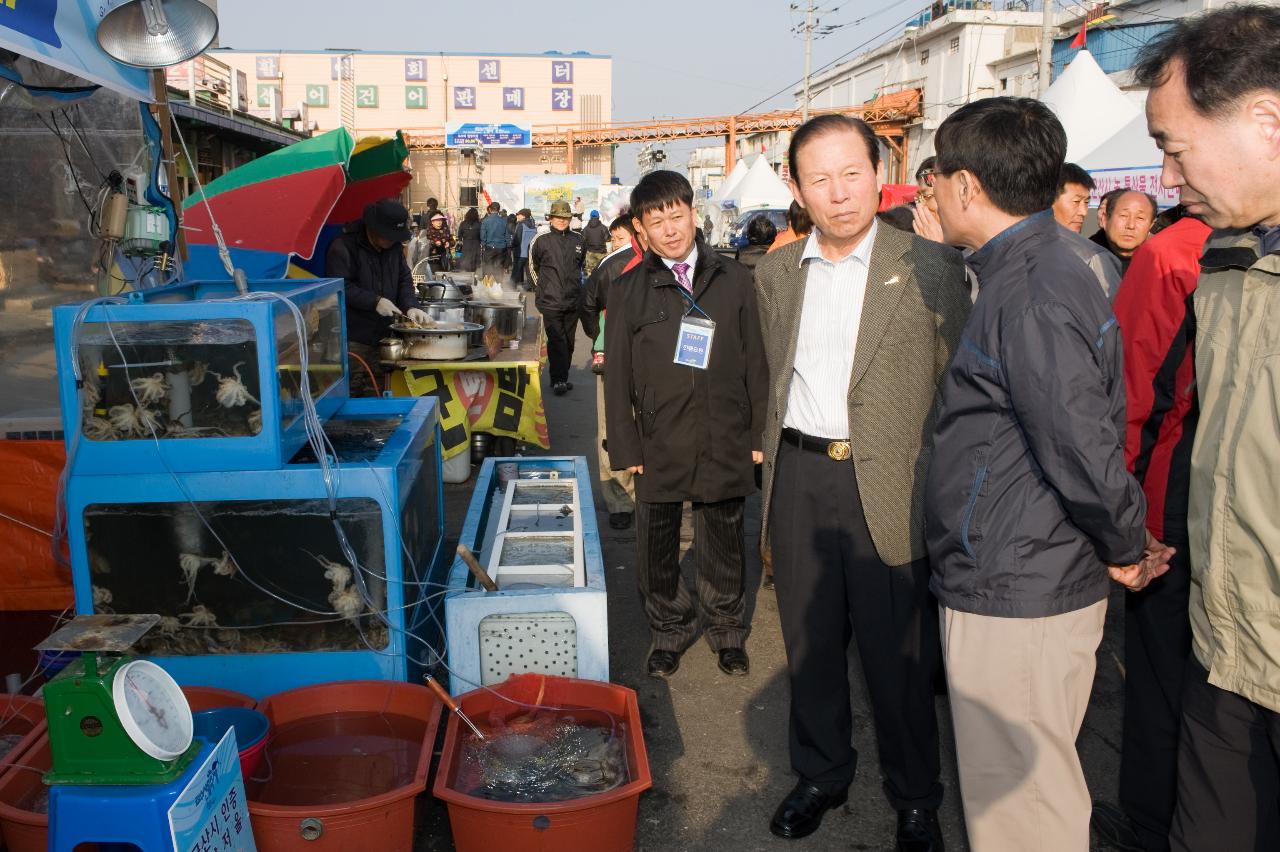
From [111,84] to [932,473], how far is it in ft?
11.7

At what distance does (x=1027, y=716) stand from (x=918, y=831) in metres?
0.80

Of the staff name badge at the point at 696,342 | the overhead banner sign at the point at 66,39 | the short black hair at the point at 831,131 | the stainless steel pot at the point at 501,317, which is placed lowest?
the stainless steel pot at the point at 501,317

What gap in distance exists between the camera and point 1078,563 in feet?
7.17

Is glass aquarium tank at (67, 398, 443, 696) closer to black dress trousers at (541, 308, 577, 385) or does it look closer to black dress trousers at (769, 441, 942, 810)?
black dress trousers at (769, 441, 942, 810)

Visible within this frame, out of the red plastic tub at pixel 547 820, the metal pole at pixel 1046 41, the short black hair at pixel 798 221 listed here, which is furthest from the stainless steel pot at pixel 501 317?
the metal pole at pixel 1046 41

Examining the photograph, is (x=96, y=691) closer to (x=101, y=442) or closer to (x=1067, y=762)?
(x=101, y=442)

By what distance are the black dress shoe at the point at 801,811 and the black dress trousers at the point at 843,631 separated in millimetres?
35

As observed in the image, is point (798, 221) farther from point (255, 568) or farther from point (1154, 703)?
point (255, 568)

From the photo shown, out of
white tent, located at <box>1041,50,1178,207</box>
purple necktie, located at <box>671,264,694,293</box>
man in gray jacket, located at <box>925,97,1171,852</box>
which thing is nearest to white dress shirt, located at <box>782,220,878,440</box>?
man in gray jacket, located at <box>925,97,1171,852</box>

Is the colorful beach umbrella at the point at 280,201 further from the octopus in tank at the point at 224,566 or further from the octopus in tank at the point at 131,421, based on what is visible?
the octopus in tank at the point at 224,566

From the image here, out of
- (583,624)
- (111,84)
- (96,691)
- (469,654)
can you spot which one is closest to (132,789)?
(96,691)

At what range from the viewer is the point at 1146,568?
7.65ft

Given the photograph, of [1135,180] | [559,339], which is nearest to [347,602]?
[559,339]

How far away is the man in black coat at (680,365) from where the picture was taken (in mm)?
3768
